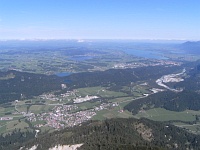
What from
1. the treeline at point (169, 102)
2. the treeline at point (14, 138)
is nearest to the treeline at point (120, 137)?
the treeline at point (14, 138)

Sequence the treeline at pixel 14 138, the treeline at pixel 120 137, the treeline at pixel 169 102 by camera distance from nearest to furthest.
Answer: the treeline at pixel 120 137 < the treeline at pixel 14 138 < the treeline at pixel 169 102

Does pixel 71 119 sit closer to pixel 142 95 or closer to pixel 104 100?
pixel 104 100

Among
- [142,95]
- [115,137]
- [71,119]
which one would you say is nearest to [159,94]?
[142,95]

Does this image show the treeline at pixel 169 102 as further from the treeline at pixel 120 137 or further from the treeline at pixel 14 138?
the treeline at pixel 14 138

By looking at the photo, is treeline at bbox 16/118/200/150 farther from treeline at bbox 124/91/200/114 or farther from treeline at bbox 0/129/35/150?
treeline at bbox 124/91/200/114

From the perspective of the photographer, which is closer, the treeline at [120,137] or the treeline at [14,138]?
the treeline at [120,137]

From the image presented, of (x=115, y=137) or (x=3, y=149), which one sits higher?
(x=115, y=137)
